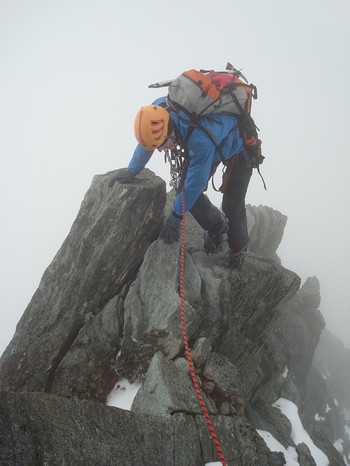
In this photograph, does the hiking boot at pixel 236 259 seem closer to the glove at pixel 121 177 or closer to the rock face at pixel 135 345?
the rock face at pixel 135 345

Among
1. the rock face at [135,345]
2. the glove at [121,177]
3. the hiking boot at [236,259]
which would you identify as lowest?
the rock face at [135,345]

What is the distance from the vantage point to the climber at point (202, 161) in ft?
24.2

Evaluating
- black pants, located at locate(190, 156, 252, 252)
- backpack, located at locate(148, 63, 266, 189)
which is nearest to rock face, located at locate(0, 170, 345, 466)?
black pants, located at locate(190, 156, 252, 252)

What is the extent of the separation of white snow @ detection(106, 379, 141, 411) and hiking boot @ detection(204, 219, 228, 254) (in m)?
5.02

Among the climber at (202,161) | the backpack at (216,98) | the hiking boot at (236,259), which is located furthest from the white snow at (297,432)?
the backpack at (216,98)

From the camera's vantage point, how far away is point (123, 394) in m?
7.82

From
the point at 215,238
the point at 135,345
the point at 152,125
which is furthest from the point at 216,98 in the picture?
the point at 135,345

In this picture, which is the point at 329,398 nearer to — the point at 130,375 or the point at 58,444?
the point at 130,375

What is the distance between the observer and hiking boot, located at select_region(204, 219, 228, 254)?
10.7m

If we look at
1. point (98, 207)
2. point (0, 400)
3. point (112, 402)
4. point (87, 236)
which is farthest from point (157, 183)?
point (0, 400)

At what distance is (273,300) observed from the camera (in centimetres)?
1160

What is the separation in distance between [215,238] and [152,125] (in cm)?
495

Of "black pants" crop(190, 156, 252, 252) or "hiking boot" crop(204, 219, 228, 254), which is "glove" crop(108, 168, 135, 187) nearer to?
"black pants" crop(190, 156, 252, 252)

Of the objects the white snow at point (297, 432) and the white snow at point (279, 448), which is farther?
the white snow at point (297, 432)
